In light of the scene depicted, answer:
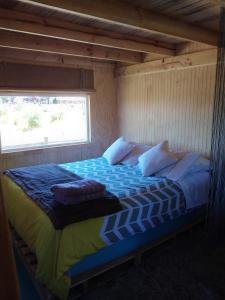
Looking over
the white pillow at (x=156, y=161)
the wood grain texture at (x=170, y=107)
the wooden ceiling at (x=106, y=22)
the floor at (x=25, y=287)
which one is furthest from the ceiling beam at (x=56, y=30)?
the floor at (x=25, y=287)

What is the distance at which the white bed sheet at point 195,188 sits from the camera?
2.55 m

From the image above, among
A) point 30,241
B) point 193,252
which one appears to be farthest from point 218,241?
point 30,241

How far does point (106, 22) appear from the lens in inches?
90.1

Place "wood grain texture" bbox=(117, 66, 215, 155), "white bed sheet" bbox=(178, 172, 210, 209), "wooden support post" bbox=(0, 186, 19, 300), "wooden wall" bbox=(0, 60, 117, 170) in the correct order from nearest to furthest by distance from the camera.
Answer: "wooden support post" bbox=(0, 186, 19, 300) < "white bed sheet" bbox=(178, 172, 210, 209) < "wood grain texture" bbox=(117, 66, 215, 155) < "wooden wall" bbox=(0, 60, 117, 170)

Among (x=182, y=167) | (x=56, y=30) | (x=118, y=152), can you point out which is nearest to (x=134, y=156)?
(x=118, y=152)

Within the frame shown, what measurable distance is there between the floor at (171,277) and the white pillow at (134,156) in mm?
1223

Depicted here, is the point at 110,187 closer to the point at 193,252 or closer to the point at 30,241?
the point at 30,241

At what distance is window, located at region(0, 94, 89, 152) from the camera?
351 centimetres

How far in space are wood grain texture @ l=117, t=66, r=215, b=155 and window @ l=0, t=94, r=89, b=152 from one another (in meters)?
0.79

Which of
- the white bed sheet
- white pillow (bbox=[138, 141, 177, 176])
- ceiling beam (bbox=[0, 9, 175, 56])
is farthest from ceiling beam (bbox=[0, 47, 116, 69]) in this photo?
the white bed sheet

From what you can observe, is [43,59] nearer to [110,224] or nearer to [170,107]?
[170,107]

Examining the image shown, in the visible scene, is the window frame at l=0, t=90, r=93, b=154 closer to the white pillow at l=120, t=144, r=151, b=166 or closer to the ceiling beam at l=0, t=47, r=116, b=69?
the ceiling beam at l=0, t=47, r=116, b=69

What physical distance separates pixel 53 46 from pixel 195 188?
2.43 meters

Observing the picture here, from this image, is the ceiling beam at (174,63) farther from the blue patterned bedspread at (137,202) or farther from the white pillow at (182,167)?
the blue patterned bedspread at (137,202)
